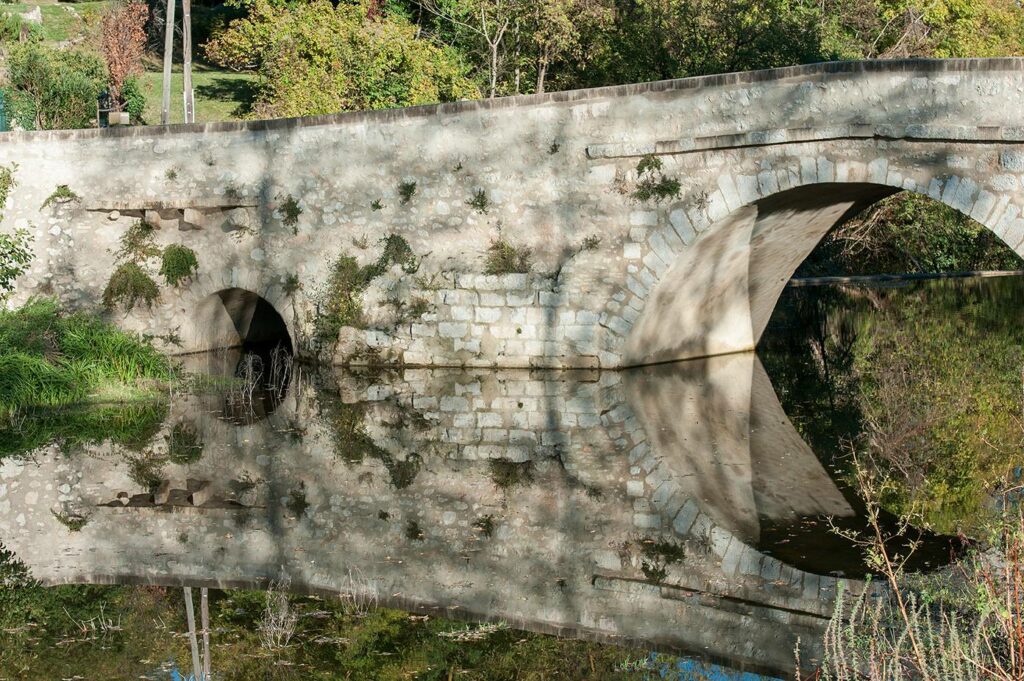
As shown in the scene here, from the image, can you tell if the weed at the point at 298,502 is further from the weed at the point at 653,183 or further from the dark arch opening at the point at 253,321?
the dark arch opening at the point at 253,321

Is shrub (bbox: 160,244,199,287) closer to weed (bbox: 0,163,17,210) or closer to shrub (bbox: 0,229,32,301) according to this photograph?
shrub (bbox: 0,229,32,301)

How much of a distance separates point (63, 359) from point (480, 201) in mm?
4684

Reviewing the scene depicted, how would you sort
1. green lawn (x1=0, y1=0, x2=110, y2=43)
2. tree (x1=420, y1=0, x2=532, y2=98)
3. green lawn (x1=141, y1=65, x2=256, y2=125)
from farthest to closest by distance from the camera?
1. green lawn (x1=0, y1=0, x2=110, y2=43)
2. green lawn (x1=141, y1=65, x2=256, y2=125)
3. tree (x1=420, y1=0, x2=532, y2=98)

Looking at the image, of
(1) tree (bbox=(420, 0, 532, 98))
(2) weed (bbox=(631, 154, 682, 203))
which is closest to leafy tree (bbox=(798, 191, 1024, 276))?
(1) tree (bbox=(420, 0, 532, 98))

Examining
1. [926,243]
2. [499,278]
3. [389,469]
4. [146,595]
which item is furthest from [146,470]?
[926,243]

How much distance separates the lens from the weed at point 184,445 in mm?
9891

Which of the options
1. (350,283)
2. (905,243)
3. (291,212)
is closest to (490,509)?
(350,283)

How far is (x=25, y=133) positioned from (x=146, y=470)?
287 inches

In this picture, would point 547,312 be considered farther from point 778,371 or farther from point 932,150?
point 932,150

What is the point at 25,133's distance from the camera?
49.9 feet

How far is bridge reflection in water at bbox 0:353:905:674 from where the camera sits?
643 centimetres

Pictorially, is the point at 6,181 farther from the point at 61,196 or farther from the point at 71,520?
the point at 71,520

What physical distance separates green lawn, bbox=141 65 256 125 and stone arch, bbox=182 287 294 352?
9613 mm

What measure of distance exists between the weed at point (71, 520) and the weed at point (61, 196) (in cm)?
768
